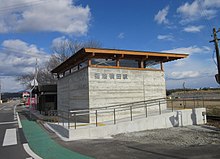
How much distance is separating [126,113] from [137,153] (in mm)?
6957

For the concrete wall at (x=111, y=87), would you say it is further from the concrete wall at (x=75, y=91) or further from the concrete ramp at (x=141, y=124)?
the concrete ramp at (x=141, y=124)

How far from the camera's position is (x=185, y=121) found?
14.2 metres

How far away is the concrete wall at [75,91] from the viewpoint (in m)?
13.8

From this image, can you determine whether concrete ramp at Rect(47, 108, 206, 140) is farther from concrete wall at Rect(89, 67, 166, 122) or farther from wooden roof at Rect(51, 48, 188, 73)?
wooden roof at Rect(51, 48, 188, 73)

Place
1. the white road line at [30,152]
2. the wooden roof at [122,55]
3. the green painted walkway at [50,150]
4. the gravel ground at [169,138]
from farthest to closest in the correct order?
1. the wooden roof at [122,55]
2. the gravel ground at [169,138]
3. the white road line at [30,152]
4. the green painted walkway at [50,150]

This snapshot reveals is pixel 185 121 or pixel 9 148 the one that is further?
pixel 185 121

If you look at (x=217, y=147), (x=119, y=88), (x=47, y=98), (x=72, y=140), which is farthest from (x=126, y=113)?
(x=47, y=98)

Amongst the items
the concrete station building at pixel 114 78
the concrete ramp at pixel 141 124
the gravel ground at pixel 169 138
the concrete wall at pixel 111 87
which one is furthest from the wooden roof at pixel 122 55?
the gravel ground at pixel 169 138

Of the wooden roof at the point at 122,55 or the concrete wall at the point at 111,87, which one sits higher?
the wooden roof at the point at 122,55

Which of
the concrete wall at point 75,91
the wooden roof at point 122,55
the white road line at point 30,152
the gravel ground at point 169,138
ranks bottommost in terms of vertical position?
the gravel ground at point 169,138

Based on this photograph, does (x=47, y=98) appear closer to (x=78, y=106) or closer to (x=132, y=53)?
(x=78, y=106)

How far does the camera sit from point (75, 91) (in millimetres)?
15750

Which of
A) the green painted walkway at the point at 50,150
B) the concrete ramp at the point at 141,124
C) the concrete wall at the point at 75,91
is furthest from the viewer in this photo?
the concrete wall at the point at 75,91

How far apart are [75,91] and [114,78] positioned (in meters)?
3.38
